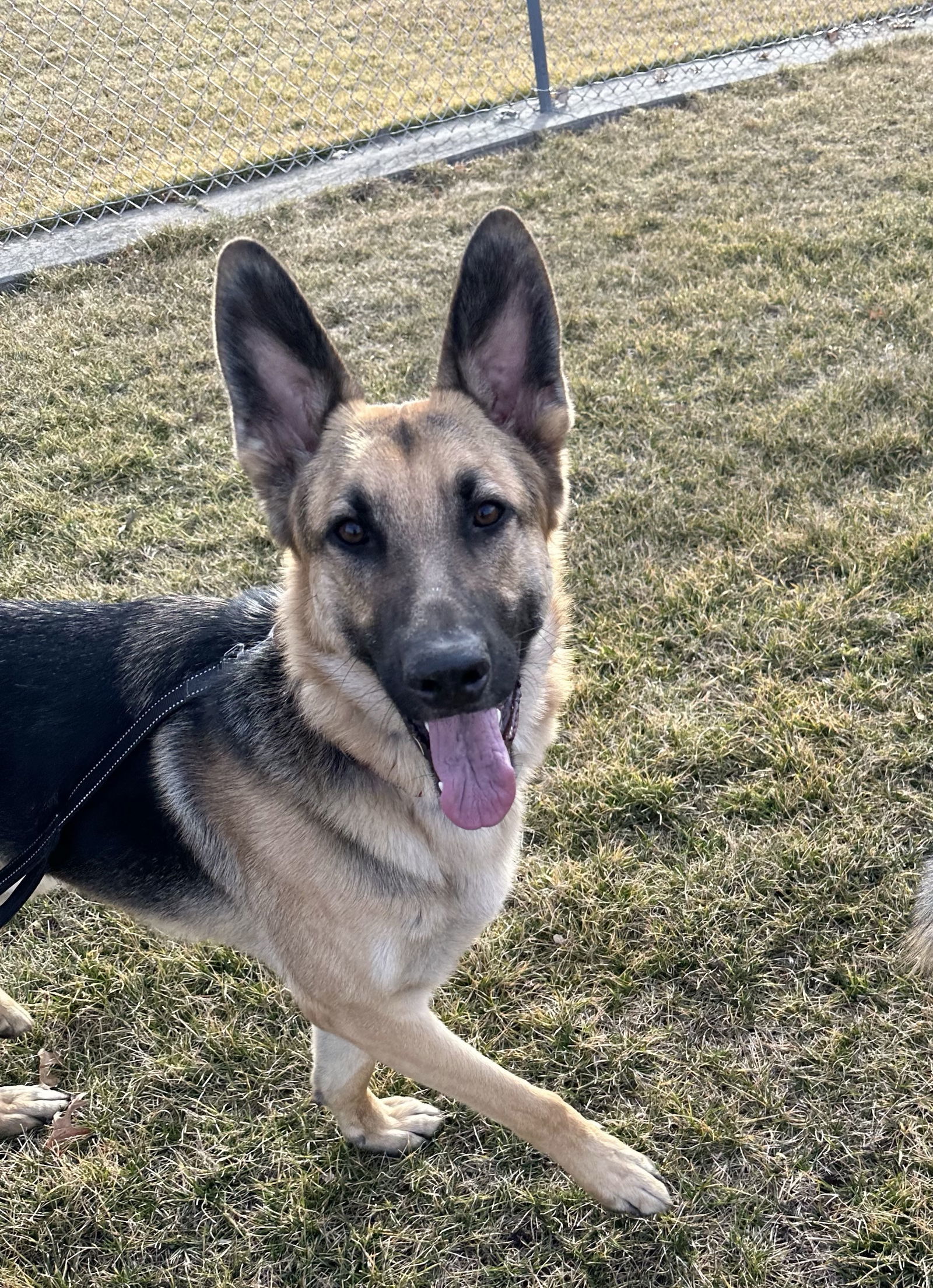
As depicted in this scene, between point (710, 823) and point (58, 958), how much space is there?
95.3 inches

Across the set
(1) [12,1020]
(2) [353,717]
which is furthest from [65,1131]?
(2) [353,717]

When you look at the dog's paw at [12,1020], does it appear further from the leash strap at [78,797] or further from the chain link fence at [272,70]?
the chain link fence at [272,70]

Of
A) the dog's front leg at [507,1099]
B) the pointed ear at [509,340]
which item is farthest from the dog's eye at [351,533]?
the dog's front leg at [507,1099]

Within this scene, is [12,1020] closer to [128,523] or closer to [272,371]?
[272,371]

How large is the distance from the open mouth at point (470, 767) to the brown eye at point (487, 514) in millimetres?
443

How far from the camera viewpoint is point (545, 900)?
10.2ft

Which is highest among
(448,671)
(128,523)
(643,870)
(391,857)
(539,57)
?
(539,57)

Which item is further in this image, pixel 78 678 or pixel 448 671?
pixel 78 678

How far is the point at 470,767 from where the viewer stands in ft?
7.19

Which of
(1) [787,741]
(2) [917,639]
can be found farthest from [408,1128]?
(2) [917,639]

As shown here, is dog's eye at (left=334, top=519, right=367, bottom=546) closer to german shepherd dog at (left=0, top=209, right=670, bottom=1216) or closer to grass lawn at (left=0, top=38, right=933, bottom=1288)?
german shepherd dog at (left=0, top=209, right=670, bottom=1216)

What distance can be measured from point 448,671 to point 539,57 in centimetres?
983

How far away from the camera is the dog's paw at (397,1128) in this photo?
8.46ft

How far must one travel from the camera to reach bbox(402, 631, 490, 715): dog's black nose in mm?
1917
